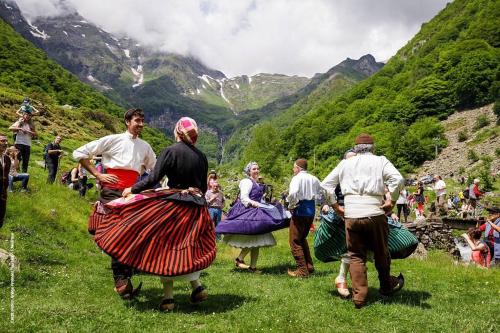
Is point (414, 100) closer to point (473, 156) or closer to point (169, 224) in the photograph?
point (473, 156)

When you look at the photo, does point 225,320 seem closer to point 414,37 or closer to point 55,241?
point 55,241

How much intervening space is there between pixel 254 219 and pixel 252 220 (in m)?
0.05

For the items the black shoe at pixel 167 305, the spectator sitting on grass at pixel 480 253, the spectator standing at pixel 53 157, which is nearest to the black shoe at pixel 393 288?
the black shoe at pixel 167 305

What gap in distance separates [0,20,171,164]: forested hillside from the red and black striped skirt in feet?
91.2

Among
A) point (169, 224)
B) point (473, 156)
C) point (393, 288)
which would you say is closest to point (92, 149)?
point (169, 224)

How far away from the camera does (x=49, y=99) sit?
74.3 meters

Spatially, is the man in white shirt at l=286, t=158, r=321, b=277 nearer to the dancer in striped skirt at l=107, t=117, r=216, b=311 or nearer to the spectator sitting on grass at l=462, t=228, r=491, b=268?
the dancer in striped skirt at l=107, t=117, r=216, b=311

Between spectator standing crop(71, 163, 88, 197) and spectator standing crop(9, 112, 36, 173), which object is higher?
spectator standing crop(9, 112, 36, 173)

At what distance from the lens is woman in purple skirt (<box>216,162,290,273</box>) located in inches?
419

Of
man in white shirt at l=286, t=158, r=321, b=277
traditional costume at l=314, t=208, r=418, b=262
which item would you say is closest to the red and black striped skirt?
traditional costume at l=314, t=208, r=418, b=262

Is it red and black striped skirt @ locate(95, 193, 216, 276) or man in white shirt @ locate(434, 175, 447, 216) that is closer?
red and black striped skirt @ locate(95, 193, 216, 276)

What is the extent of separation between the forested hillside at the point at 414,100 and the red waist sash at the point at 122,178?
288ft

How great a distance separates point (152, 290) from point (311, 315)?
10.8 ft

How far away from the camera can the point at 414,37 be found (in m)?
168
